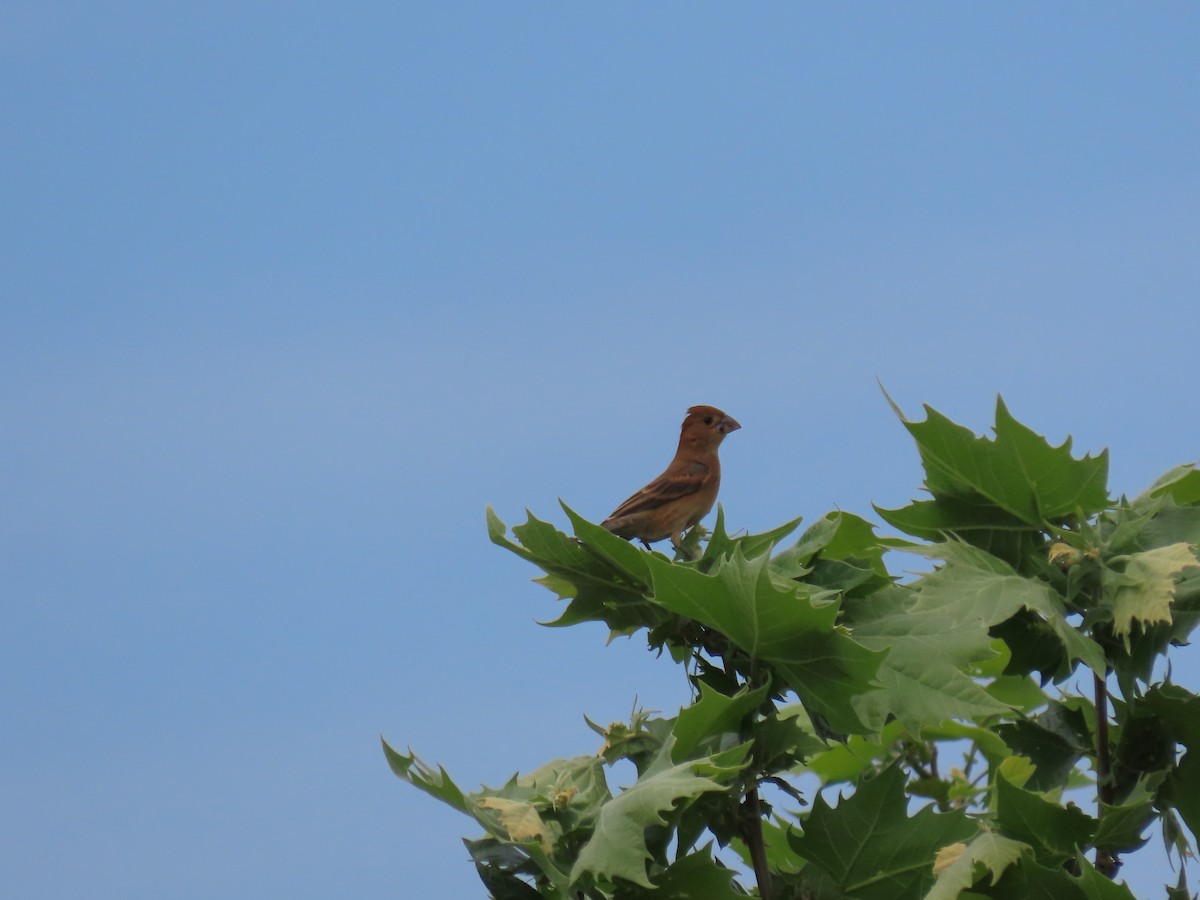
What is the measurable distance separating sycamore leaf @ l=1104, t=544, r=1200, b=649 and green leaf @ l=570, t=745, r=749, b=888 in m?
1.11

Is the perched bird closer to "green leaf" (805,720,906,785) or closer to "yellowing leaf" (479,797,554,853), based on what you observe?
"green leaf" (805,720,906,785)

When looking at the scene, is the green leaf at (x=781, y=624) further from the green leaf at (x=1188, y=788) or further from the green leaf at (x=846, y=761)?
the green leaf at (x=846, y=761)

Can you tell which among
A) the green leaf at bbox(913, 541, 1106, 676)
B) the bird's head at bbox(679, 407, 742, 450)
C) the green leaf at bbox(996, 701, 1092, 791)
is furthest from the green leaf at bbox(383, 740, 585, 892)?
the bird's head at bbox(679, 407, 742, 450)

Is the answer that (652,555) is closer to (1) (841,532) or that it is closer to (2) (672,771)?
(2) (672,771)

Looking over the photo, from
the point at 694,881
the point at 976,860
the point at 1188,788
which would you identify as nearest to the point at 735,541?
the point at 694,881

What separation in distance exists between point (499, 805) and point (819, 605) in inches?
39.7

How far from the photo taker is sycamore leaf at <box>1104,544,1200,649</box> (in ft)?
11.7

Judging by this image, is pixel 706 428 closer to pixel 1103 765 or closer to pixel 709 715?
pixel 1103 765

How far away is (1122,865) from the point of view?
397cm

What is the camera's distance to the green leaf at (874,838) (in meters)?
3.95

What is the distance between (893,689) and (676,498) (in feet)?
12.7

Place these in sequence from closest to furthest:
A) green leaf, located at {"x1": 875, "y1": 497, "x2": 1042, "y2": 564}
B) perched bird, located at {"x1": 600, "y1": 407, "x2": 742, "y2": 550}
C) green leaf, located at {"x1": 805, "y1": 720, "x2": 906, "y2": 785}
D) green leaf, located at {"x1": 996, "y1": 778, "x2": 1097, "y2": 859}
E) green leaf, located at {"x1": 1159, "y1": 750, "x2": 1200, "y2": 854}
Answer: green leaf, located at {"x1": 996, "y1": 778, "x2": 1097, "y2": 859}, green leaf, located at {"x1": 1159, "y1": 750, "x2": 1200, "y2": 854}, green leaf, located at {"x1": 875, "y1": 497, "x2": 1042, "y2": 564}, green leaf, located at {"x1": 805, "y1": 720, "x2": 906, "y2": 785}, perched bird, located at {"x1": 600, "y1": 407, "x2": 742, "y2": 550}

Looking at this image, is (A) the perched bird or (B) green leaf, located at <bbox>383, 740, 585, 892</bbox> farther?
(A) the perched bird

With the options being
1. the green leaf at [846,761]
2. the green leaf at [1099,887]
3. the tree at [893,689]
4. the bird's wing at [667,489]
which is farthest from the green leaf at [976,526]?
the bird's wing at [667,489]
